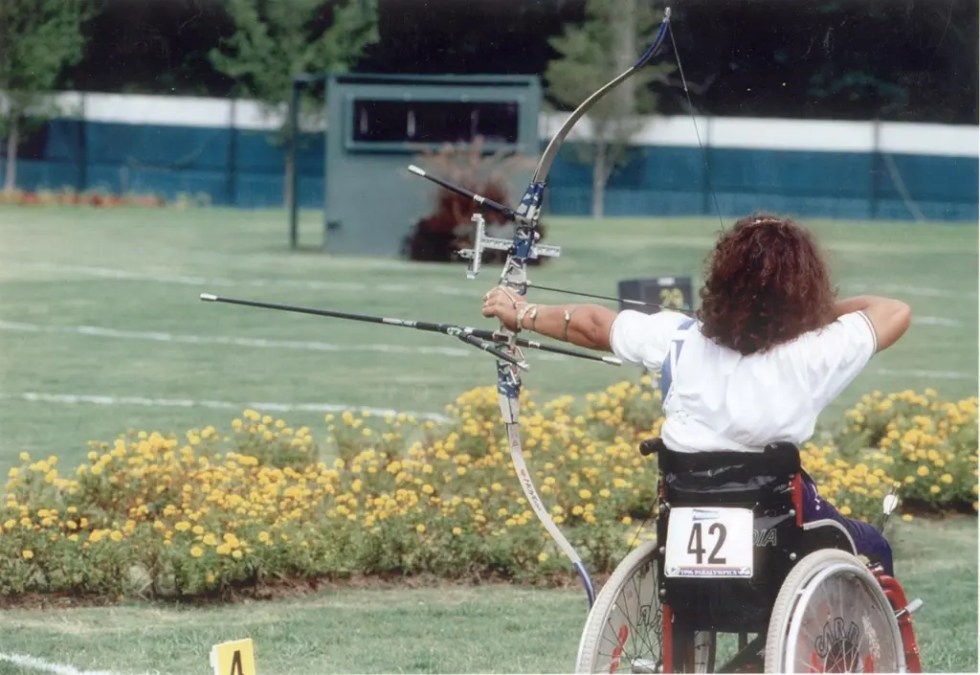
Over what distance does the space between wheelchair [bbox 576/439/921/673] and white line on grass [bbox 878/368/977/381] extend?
9934 mm

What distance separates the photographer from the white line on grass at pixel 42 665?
5859 mm

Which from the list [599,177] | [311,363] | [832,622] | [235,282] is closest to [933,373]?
[311,363]

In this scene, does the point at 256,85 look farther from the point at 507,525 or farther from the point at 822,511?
the point at 822,511

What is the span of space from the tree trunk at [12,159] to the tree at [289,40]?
376 cm

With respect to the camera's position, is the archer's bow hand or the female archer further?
the archer's bow hand

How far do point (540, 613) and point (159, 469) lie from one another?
1789 mm

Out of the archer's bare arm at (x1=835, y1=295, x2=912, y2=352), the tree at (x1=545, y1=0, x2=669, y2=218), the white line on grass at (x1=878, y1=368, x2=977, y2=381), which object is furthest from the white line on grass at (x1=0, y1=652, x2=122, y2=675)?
the tree at (x1=545, y1=0, x2=669, y2=218)

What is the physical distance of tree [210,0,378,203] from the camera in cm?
2883

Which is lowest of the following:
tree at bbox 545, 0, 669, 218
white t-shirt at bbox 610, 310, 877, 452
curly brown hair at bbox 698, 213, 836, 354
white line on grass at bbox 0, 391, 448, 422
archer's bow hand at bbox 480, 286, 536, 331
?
white line on grass at bbox 0, 391, 448, 422

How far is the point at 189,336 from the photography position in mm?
16250

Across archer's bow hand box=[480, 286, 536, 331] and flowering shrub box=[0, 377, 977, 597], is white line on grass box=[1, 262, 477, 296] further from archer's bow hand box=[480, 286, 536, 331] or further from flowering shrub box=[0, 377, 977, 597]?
archer's bow hand box=[480, 286, 536, 331]

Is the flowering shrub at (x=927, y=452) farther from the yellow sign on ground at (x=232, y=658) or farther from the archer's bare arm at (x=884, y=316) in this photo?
the yellow sign on ground at (x=232, y=658)

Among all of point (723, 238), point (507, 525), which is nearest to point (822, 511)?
point (723, 238)

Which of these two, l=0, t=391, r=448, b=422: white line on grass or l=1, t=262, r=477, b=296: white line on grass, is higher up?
l=1, t=262, r=477, b=296: white line on grass
